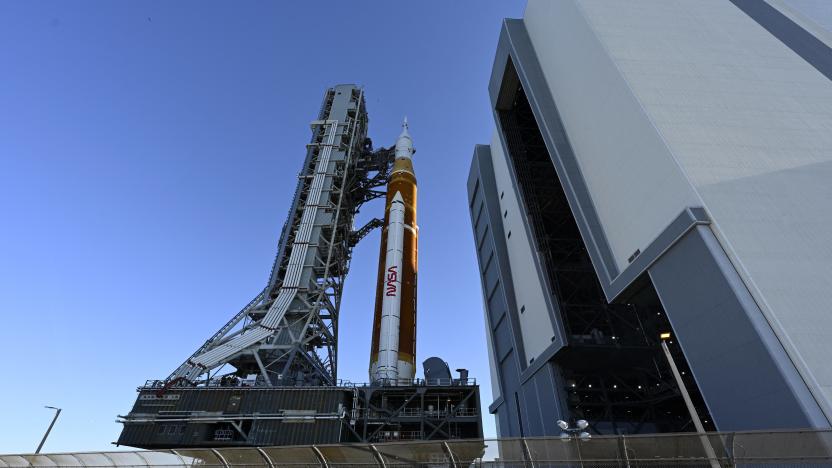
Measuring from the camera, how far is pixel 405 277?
4097 cm

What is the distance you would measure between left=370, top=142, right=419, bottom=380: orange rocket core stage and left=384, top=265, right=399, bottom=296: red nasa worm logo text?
0.33 feet

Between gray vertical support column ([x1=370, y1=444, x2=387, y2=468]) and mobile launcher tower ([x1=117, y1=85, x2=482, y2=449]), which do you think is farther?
→ mobile launcher tower ([x1=117, y1=85, x2=482, y2=449])

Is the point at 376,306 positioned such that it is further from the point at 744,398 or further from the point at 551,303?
the point at 744,398

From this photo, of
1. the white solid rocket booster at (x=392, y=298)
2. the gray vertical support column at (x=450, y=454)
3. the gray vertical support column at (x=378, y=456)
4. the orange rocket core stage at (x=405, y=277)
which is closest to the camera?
the gray vertical support column at (x=450, y=454)

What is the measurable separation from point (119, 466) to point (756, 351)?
62.6 ft

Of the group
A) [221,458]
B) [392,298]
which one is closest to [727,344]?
[221,458]

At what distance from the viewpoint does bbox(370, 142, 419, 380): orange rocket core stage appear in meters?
36.3

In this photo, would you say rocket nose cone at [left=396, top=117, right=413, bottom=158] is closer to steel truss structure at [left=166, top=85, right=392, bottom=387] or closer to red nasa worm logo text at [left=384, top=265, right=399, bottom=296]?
steel truss structure at [left=166, top=85, right=392, bottom=387]

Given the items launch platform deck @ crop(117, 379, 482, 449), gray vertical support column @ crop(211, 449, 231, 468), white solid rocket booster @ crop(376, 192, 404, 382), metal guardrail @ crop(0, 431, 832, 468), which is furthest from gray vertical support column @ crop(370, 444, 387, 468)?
white solid rocket booster @ crop(376, 192, 404, 382)

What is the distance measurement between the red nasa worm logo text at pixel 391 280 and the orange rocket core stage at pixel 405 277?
0.10 metres

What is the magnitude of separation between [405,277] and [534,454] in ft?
101

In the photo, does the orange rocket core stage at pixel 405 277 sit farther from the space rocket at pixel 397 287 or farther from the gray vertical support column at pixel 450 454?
the gray vertical support column at pixel 450 454

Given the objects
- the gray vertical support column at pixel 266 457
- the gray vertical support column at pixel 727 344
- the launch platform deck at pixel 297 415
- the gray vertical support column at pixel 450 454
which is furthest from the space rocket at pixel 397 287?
the gray vertical support column at pixel 450 454

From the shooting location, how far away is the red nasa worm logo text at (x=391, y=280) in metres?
38.7
